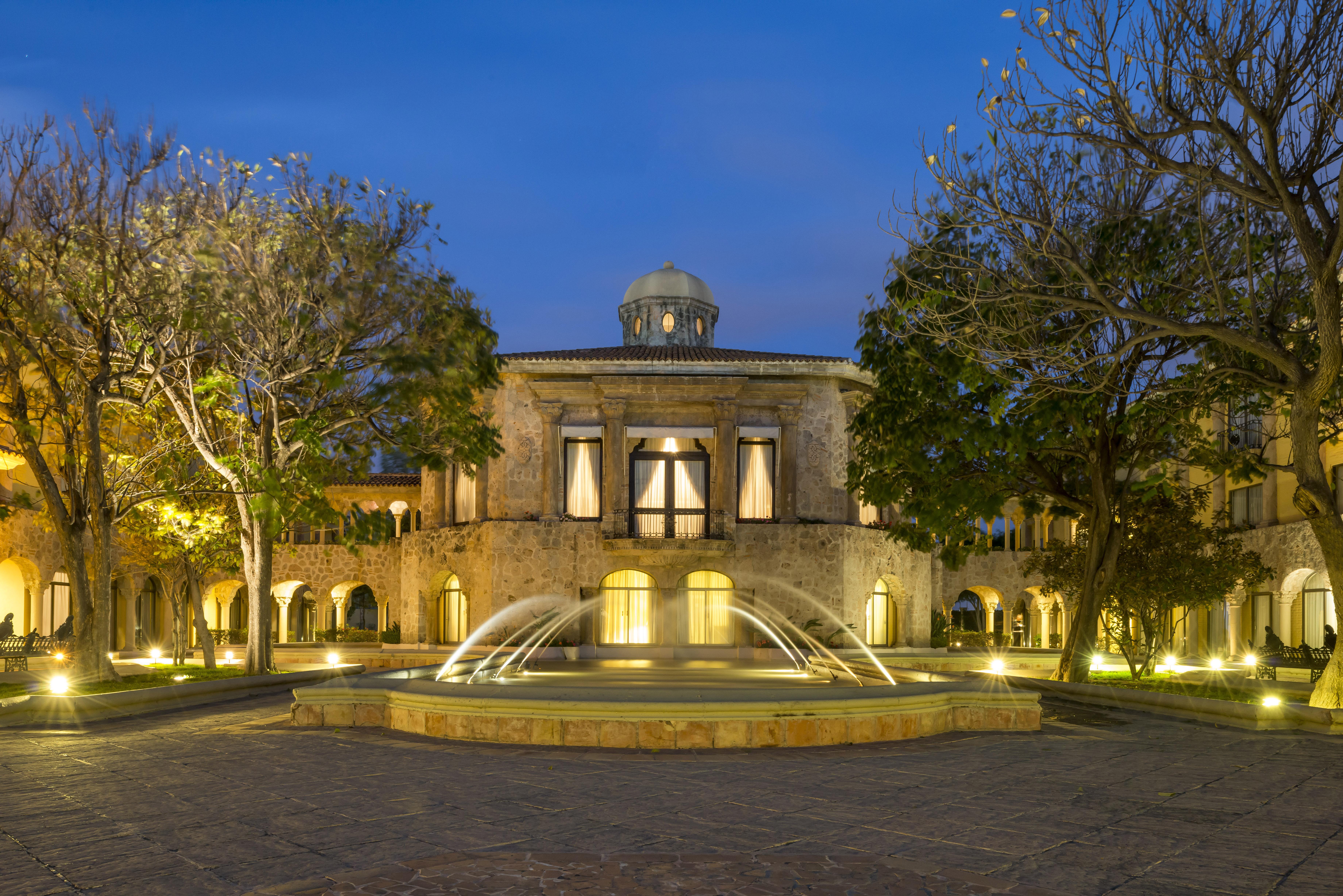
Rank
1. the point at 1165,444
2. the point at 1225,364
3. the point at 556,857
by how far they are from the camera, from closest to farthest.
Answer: the point at 556,857, the point at 1225,364, the point at 1165,444

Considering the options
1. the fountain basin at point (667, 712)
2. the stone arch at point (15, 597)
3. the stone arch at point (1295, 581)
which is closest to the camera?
the fountain basin at point (667, 712)

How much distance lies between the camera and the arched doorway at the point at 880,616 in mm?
30750

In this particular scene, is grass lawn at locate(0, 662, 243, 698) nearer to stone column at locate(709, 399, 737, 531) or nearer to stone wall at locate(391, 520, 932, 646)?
stone wall at locate(391, 520, 932, 646)

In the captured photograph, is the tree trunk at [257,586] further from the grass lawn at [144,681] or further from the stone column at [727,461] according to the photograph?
A: the stone column at [727,461]

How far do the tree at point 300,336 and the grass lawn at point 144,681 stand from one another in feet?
3.98

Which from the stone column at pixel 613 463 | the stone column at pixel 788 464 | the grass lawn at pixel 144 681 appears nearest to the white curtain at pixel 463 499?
the stone column at pixel 613 463

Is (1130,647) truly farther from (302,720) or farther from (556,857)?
(556,857)

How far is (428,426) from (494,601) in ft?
37.3

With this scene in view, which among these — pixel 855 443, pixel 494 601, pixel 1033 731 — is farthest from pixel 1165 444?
pixel 494 601

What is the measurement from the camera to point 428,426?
18938 millimetres

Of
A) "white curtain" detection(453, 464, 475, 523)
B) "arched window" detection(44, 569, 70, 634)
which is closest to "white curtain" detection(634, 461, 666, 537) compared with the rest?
"white curtain" detection(453, 464, 475, 523)

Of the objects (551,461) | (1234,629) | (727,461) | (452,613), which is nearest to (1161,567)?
(727,461)

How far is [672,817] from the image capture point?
22.2ft

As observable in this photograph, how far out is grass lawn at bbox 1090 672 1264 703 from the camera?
15.5 m
